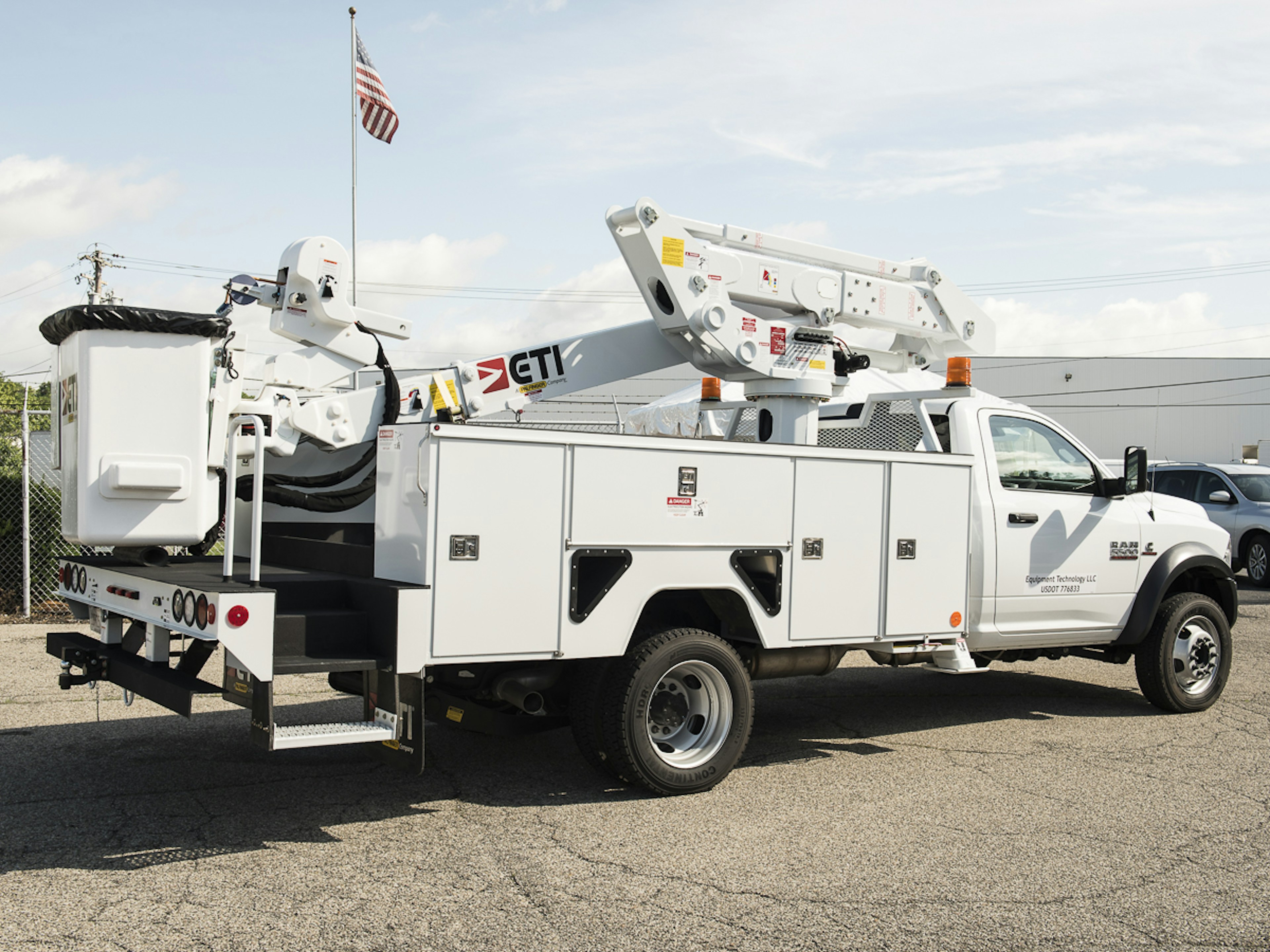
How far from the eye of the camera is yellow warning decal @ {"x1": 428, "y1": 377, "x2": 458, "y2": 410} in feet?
22.1

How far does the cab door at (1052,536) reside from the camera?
754 centimetres

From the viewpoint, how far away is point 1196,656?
28.0ft

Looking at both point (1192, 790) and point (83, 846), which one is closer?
point (83, 846)

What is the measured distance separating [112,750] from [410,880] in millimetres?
3043

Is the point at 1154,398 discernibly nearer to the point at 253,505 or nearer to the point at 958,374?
the point at 958,374

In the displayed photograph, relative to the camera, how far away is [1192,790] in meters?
6.37

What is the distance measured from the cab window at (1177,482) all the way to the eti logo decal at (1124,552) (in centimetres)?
1128

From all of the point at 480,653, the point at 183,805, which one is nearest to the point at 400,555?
the point at 480,653

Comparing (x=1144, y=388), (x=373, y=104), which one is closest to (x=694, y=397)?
(x=373, y=104)

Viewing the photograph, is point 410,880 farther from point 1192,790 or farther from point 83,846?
point 1192,790

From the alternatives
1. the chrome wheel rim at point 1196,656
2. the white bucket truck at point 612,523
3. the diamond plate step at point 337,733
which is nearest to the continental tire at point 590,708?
the white bucket truck at point 612,523

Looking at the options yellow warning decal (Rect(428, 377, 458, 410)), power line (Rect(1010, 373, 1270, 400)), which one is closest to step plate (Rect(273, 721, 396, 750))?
yellow warning decal (Rect(428, 377, 458, 410))

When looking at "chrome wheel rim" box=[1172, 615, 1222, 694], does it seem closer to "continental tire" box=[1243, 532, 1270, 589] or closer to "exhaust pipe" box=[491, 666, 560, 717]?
"exhaust pipe" box=[491, 666, 560, 717]

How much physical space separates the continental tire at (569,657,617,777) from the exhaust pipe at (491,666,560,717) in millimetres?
152
